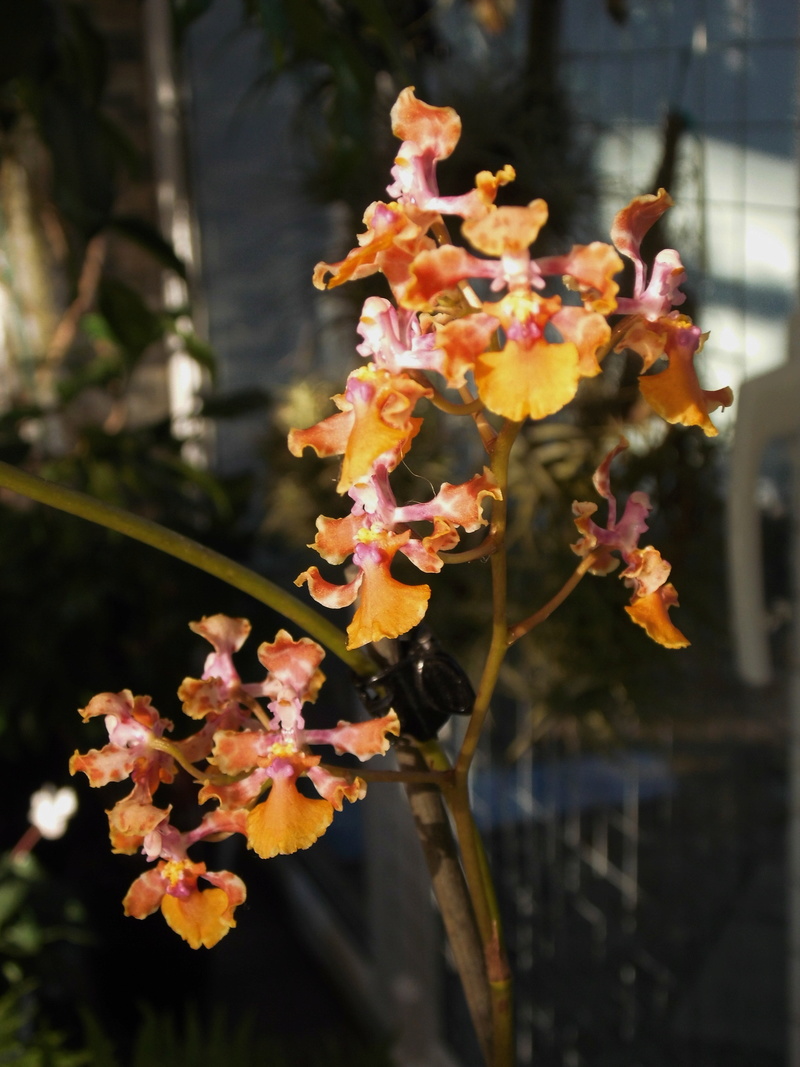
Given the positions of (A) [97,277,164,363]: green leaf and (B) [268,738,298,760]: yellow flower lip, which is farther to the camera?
A: (A) [97,277,164,363]: green leaf

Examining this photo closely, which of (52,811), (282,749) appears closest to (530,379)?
(282,749)

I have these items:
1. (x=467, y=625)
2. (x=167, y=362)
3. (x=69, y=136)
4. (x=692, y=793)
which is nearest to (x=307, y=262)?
(x=69, y=136)

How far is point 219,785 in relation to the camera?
0.32 meters

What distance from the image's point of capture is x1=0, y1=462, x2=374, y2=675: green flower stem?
288mm

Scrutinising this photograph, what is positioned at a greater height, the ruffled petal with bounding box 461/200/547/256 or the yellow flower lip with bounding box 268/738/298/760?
the ruffled petal with bounding box 461/200/547/256

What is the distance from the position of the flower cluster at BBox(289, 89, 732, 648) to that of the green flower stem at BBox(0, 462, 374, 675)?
13 millimetres

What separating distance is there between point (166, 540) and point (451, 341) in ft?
0.34

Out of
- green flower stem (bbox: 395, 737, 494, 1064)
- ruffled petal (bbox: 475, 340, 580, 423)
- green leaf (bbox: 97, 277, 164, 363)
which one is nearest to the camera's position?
ruffled petal (bbox: 475, 340, 580, 423)

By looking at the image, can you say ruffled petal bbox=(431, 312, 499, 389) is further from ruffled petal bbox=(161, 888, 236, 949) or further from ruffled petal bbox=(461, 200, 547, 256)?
ruffled petal bbox=(161, 888, 236, 949)


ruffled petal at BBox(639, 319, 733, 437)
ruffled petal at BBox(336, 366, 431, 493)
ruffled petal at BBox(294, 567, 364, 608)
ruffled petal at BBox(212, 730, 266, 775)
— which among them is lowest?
ruffled petal at BBox(212, 730, 266, 775)

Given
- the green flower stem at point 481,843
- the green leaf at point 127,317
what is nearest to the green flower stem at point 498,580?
the green flower stem at point 481,843

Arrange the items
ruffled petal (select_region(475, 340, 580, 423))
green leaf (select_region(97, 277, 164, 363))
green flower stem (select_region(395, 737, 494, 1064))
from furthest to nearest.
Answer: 1. green leaf (select_region(97, 277, 164, 363))
2. green flower stem (select_region(395, 737, 494, 1064))
3. ruffled petal (select_region(475, 340, 580, 423))

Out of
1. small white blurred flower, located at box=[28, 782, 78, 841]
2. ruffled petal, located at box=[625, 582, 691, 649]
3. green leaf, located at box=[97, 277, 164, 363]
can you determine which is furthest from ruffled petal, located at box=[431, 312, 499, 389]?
small white blurred flower, located at box=[28, 782, 78, 841]

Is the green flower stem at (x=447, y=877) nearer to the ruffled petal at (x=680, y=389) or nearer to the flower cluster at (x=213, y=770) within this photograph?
the flower cluster at (x=213, y=770)
